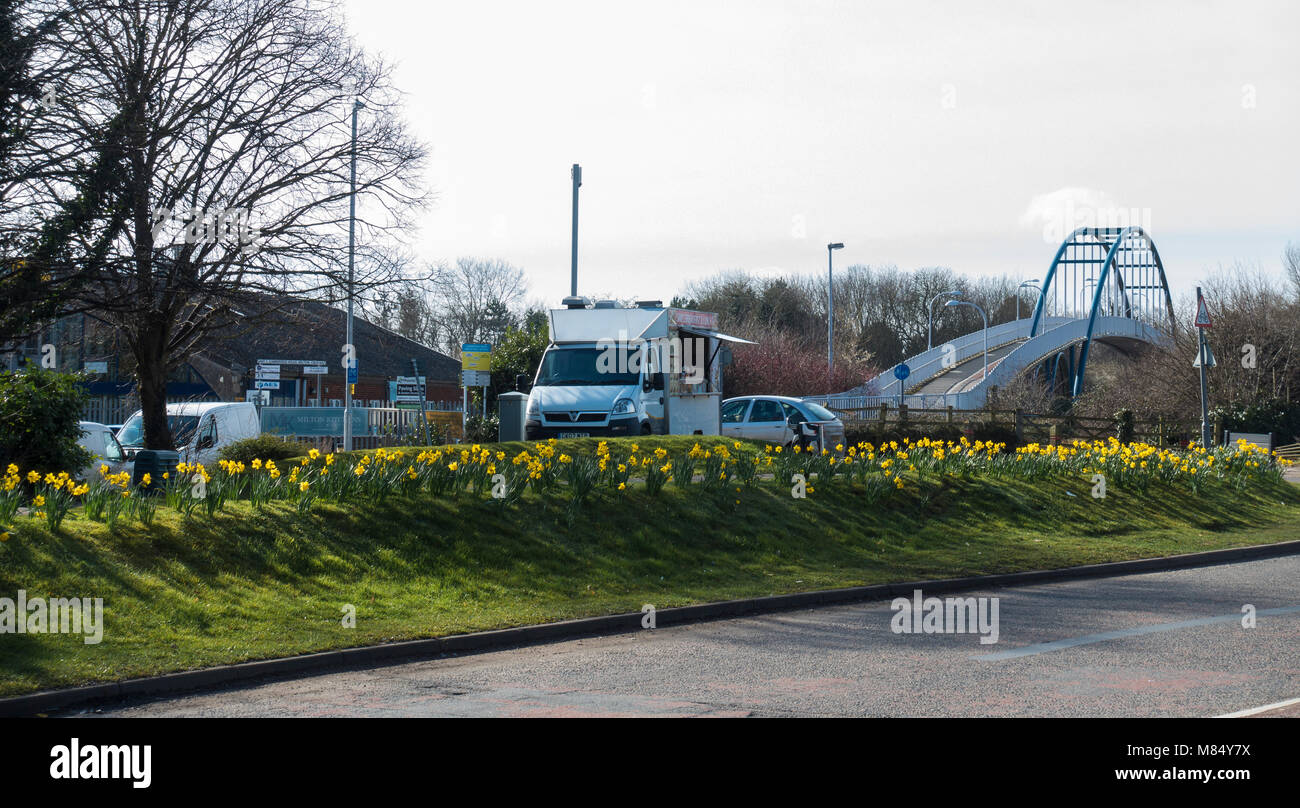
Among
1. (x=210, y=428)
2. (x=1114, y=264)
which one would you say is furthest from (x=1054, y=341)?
(x=210, y=428)

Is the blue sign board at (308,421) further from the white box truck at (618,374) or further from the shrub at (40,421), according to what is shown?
the shrub at (40,421)

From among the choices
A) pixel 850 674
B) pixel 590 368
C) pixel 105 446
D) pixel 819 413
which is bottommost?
pixel 850 674

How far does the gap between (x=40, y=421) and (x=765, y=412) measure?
17.2 metres

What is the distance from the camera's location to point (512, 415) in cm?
2269

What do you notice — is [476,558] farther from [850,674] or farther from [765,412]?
[765,412]

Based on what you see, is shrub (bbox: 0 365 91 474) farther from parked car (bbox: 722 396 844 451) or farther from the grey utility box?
parked car (bbox: 722 396 844 451)

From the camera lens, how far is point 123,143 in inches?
477

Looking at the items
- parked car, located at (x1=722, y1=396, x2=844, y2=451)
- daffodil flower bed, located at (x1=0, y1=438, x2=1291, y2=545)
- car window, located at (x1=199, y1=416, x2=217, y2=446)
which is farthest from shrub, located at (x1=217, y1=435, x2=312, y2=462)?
parked car, located at (x1=722, y1=396, x2=844, y2=451)

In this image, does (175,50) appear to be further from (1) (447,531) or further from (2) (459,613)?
(2) (459,613)

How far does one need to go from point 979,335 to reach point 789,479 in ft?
180

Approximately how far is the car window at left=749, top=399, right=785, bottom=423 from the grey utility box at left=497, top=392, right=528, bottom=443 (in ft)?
23.4

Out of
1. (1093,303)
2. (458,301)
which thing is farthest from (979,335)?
(458,301)

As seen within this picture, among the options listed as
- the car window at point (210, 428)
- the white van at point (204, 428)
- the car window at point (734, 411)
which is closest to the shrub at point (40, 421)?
the white van at point (204, 428)

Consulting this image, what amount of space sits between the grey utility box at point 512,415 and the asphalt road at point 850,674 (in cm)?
1256
